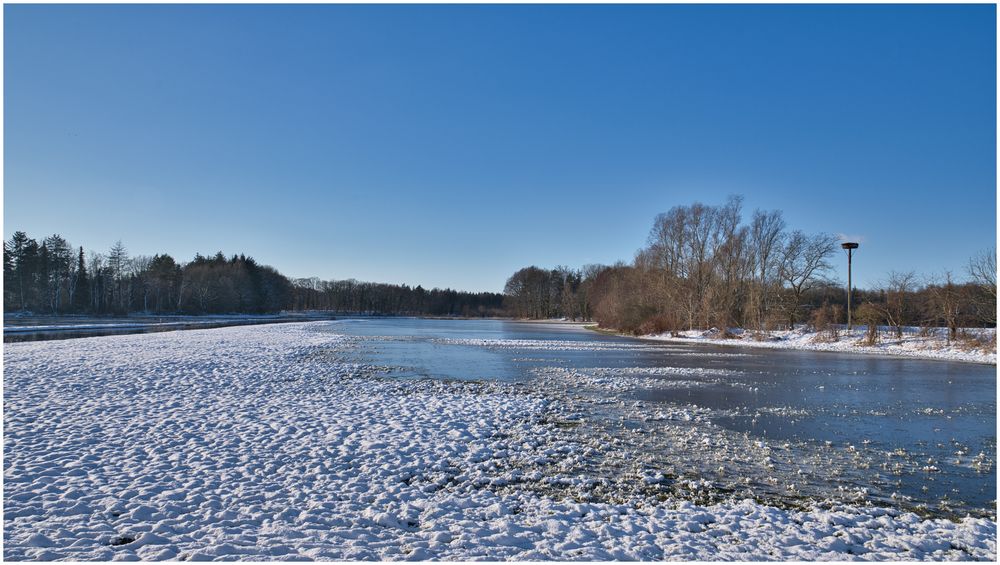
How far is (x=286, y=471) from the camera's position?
734 cm

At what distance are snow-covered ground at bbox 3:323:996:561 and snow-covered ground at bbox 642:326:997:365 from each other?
26.7 m

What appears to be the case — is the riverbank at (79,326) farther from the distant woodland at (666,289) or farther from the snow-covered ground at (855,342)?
the snow-covered ground at (855,342)

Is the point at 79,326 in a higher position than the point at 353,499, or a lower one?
lower

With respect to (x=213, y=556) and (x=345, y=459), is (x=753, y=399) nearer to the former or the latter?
(x=345, y=459)

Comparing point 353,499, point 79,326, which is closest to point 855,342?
point 353,499

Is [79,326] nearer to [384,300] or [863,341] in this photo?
[863,341]

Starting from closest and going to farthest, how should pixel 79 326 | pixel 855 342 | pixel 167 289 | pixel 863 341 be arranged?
1. pixel 863 341
2. pixel 855 342
3. pixel 79 326
4. pixel 167 289

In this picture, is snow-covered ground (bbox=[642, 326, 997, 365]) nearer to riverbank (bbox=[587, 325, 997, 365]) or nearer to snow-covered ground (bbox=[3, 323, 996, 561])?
riverbank (bbox=[587, 325, 997, 365])

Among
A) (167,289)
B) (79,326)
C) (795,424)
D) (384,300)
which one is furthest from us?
(384,300)

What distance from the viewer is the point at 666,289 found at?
53.2 meters

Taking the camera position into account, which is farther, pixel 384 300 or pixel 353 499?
pixel 384 300

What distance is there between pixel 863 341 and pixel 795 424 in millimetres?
30429

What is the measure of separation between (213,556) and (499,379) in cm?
1300

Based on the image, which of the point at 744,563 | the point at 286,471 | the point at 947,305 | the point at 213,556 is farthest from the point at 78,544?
the point at 947,305
